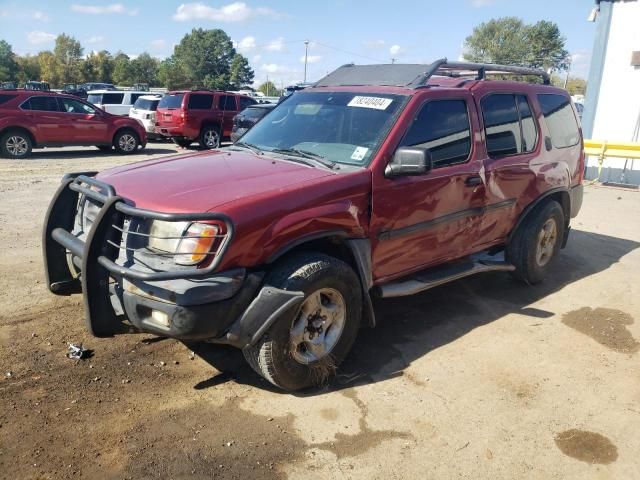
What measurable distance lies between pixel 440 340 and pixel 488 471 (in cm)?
154

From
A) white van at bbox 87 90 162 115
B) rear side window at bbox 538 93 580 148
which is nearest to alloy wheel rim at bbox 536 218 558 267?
rear side window at bbox 538 93 580 148

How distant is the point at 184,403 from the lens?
3324 mm

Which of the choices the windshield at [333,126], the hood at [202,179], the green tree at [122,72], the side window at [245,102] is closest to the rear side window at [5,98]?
the side window at [245,102]

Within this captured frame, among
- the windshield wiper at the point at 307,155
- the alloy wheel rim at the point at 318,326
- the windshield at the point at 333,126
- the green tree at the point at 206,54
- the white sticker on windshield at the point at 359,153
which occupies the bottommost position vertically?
the alloy wheel rim at the point at 318,326

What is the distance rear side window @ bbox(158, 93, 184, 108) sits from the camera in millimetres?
16650

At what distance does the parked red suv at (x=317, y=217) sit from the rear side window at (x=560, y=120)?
121 millimetres

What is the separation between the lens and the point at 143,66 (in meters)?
80.1

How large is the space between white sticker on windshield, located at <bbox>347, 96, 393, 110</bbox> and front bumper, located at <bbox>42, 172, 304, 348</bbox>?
1763mm

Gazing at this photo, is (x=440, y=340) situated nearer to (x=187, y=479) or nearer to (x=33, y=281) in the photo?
(x=187, y=479)

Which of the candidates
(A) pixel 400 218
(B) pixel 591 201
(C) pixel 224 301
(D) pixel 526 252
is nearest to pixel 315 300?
(C) pixel 224 301

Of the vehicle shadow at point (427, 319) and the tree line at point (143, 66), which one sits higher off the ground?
the tree line at point (143, 66)

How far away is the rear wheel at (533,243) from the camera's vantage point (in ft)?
17.4

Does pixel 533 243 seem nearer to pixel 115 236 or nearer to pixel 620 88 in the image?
pixel 115 236

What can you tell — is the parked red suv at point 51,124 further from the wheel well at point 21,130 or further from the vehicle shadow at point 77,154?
the vehicle shadow at point 77,154
